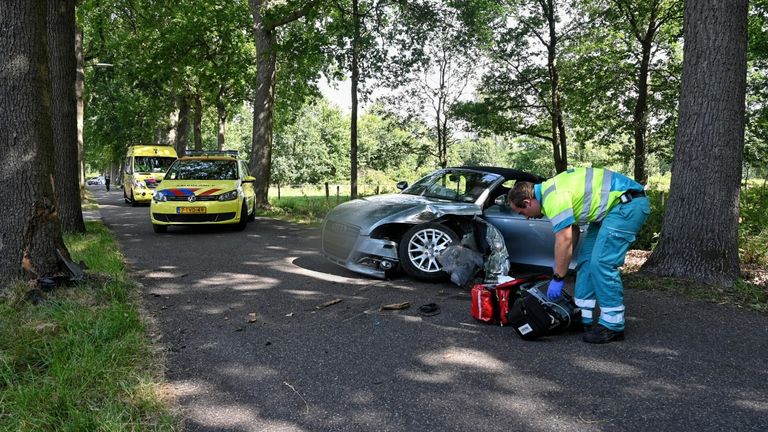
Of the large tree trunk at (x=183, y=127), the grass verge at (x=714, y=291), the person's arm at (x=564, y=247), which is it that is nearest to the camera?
the person's arm at (x=564, y=247)

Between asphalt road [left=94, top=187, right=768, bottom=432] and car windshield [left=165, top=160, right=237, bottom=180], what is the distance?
18.5 feet

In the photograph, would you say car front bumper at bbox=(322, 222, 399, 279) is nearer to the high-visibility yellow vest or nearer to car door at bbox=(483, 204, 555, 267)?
car door at bbox=(483, 204, 555, 267)

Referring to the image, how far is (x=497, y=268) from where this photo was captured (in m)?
5.75

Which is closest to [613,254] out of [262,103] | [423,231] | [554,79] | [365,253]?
[423,231]

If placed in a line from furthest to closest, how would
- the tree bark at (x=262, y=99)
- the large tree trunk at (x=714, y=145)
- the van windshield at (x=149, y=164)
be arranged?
the van windshield at (x=149, y=164), the tree bark at (x=262, y=99), the large tree trunk at (x=714, y=145)

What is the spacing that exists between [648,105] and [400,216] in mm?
14334

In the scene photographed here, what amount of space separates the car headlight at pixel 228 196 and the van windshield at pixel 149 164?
39.0 ft

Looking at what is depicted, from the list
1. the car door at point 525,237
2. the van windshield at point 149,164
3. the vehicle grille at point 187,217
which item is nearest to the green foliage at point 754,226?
the car door at point 525,237

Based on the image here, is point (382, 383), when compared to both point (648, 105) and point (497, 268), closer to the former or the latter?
point (497, 268)

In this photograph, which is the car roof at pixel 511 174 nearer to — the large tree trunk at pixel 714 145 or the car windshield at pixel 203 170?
the large tree trunk at pixel 714 145

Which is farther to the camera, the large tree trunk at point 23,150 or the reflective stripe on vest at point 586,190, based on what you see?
the large tree trunk at point 23,150

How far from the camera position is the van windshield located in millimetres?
20859

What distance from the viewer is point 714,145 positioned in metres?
5.66

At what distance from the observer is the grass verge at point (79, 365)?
8.79 ft
